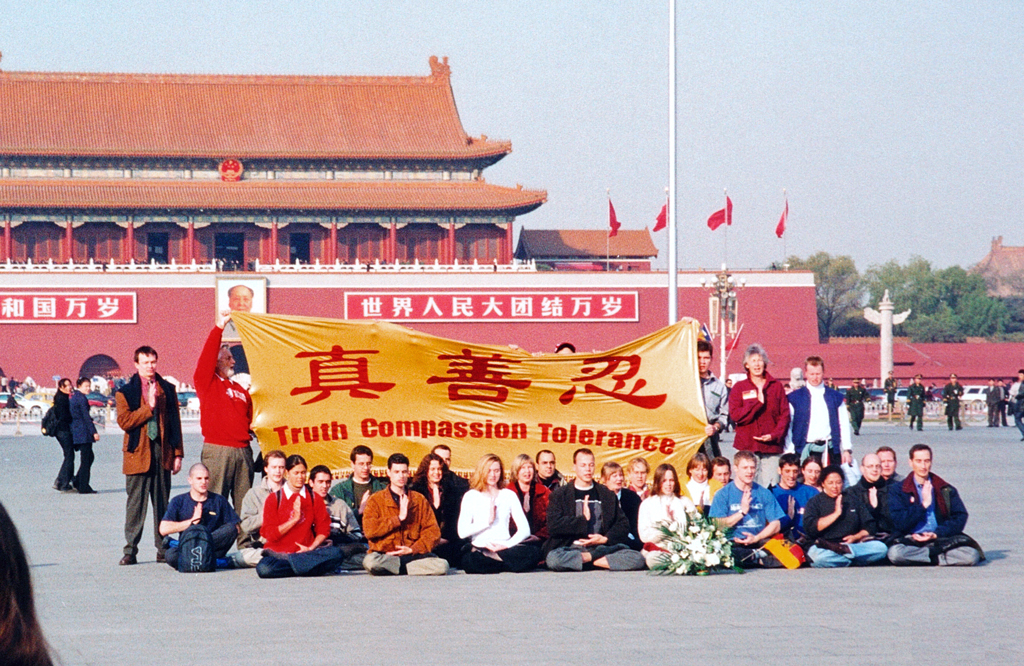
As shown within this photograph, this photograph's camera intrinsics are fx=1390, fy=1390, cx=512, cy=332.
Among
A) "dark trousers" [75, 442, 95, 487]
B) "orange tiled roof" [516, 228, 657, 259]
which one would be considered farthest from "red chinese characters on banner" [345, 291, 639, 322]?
"dark trousers" [75, 442, 95, 487]

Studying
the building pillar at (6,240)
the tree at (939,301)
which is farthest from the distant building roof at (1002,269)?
the building pillar at (6,240)

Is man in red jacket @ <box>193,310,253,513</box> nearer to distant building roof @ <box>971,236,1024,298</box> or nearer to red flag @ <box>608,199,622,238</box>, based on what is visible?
red flag @ <box>608,199,622,238</box>

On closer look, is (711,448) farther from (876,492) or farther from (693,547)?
(693,547)

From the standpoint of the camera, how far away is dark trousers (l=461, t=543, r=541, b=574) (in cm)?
730

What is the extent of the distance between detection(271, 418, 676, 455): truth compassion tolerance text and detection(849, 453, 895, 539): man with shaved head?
1.11 meters

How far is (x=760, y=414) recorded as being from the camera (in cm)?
809

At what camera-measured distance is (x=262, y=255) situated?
37.6m

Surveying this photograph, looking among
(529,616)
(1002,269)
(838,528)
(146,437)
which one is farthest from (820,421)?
(1002,269)

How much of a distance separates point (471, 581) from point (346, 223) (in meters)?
30.9

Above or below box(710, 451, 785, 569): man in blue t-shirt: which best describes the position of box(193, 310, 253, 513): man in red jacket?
above

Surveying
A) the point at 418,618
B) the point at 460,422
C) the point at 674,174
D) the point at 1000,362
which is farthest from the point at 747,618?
the point at 1000,362

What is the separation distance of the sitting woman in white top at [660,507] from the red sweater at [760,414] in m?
0.67

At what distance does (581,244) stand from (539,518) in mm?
33624

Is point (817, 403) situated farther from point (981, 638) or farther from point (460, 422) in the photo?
point (981, 638)
